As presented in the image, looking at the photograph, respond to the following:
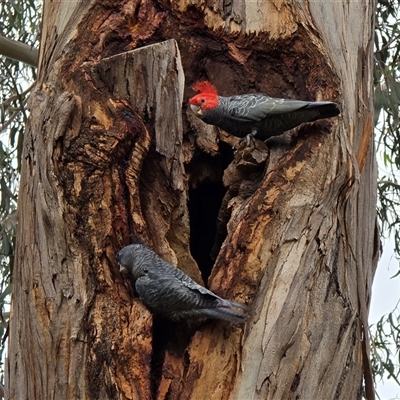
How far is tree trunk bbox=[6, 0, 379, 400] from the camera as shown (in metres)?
2.00

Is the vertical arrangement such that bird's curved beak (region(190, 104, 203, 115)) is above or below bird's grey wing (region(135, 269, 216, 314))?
above

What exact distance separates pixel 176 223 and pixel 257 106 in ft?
1.35

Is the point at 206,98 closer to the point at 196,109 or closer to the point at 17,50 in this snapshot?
the point at 196,109

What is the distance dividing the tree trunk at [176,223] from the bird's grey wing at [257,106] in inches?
3.4

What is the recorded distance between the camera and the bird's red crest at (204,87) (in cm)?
251

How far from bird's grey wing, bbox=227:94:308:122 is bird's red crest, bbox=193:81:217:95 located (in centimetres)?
11

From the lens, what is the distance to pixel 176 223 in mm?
2330

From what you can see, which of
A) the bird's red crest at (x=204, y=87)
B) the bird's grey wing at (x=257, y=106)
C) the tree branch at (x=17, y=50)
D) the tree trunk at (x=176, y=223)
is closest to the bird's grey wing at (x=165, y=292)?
the tree trunk at (x=176, y=223)

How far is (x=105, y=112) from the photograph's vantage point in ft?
7.29

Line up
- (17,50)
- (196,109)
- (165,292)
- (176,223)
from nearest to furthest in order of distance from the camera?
(165,292), (176,223), (196,109), (17,50)

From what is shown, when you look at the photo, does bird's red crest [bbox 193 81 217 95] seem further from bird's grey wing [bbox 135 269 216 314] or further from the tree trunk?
bird's grey wing [bbox 135 269 216 314]

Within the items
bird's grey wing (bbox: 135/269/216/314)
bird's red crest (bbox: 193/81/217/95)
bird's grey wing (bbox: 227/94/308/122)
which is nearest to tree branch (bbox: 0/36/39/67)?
bird's red crest (bbox: 193/81/217/95)

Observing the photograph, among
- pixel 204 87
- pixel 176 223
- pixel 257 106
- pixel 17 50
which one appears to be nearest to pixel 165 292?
pixel 176 223

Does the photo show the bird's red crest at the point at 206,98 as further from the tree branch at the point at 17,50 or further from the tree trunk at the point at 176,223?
the tree branch at the point at 17,50
